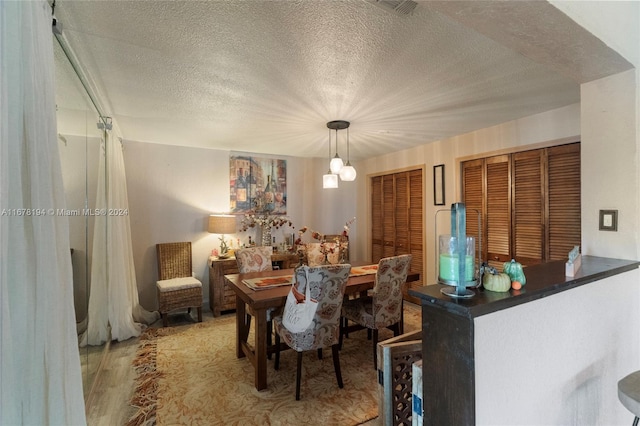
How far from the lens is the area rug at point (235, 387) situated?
1.98 m

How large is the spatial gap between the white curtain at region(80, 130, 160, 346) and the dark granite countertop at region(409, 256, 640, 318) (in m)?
2.75

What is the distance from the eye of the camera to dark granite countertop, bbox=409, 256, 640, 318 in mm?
864

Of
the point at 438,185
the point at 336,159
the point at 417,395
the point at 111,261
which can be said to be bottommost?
the point at 417,395

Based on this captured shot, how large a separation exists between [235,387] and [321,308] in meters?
0.98

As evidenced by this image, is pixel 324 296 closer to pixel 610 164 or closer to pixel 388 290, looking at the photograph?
pixel 388 290

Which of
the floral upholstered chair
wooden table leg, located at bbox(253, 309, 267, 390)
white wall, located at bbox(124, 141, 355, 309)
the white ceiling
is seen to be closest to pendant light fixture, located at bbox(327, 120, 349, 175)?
the white ceiling

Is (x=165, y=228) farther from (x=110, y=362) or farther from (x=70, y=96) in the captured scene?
(x=70, y=96)

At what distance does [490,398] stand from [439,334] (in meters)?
0.25

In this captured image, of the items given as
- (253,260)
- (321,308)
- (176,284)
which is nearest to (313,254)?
(253,260)

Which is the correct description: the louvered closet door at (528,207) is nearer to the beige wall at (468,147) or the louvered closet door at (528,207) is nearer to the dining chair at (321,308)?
the beige wall at (468,147)

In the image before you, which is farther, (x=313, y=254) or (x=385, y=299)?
(x=313, y=254)

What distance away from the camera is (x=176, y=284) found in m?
3.60

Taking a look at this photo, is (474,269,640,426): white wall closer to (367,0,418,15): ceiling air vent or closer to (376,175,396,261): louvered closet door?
(367,0,418,15): ceiling air vent

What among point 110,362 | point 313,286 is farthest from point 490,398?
point 110,362
